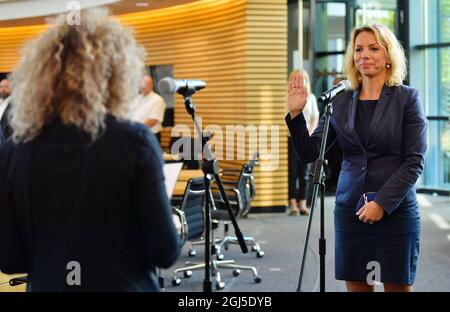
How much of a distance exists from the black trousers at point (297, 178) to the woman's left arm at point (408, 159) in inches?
280

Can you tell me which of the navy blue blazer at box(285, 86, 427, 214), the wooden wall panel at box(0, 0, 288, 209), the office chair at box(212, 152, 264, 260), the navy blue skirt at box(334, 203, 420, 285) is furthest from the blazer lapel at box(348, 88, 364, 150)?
the wooden wall panel at box(0, 0, 288, 209)

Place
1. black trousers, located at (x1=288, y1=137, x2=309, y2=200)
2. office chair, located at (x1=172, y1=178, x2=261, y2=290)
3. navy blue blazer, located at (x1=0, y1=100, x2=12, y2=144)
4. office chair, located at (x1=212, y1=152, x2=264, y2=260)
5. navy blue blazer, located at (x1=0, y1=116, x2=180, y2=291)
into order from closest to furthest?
1. navy blue blazer, located at (x1=0, y1=116, x2=180, y2=291)
2. navy blue blazer, located at (x1=0, y1=100, x2=12, y2=144)
3. office chair, located at (x1=172, y1=178, x2=261, y2=290)
4. office chair, located at (x1=212, y1=152, x2=264, y2=260)
5. black trousers, located at (x1=288, y1=137, x2=309, y2=200)

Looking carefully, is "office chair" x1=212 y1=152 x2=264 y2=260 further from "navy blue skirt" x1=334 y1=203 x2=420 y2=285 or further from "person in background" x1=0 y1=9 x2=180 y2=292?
"person in background" x1=0 y1=9 x2=180 y2=292

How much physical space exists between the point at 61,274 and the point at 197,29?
34.7ft

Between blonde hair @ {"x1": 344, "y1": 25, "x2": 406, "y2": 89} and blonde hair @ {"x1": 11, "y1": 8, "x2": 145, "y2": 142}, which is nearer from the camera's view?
blonde hair @ {"x1": 11, "y1": 8, "x2": 145, "y2": 142}

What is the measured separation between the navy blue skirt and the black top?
310mm

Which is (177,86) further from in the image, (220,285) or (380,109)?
(220,285)

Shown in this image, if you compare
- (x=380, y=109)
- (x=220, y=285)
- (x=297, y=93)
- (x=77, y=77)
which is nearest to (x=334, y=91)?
(x=297, y=93)

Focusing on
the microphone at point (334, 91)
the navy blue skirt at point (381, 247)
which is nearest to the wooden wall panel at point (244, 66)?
the microphone at point (334, 91)

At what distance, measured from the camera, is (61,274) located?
2.04m

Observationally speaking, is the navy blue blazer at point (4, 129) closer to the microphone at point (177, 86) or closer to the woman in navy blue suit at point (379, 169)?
the microphone at point (177, 86)

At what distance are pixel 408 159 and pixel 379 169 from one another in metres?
0.13

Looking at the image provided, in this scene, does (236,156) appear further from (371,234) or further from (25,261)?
(25,261)

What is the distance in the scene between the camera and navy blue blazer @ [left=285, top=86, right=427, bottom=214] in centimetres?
318
